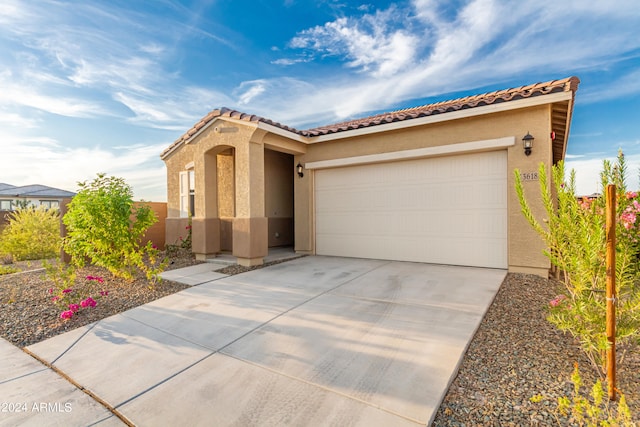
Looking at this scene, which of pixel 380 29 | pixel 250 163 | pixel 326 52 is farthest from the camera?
pixel 326 52

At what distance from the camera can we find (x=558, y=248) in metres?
2.92

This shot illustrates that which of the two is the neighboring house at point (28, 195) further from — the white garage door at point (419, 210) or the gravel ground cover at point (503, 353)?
the white garage door at point (419, 210)

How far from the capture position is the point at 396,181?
8312 mm

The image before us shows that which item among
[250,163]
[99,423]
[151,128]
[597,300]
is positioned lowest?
[99,423]

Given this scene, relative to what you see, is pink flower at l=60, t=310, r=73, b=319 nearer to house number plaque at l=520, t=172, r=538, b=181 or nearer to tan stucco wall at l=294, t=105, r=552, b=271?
tan stucco wall at l=294, t=105, r=552, b=271

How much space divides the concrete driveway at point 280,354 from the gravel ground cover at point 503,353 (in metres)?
0.19

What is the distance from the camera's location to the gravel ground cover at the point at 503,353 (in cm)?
227

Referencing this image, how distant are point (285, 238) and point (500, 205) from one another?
7.88 metres

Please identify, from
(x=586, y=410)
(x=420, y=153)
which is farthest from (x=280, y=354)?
(x=420, y=153)

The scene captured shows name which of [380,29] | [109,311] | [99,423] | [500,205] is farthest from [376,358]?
[380,29]

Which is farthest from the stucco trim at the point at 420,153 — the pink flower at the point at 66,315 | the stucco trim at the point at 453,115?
the pink flower at the point at 66,315

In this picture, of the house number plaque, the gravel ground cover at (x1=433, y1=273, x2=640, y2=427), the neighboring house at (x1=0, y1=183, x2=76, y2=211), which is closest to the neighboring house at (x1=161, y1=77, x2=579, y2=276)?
the house number plaque

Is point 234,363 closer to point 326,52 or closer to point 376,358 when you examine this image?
A: point 376,358

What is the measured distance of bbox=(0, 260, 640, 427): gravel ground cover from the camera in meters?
2.27
